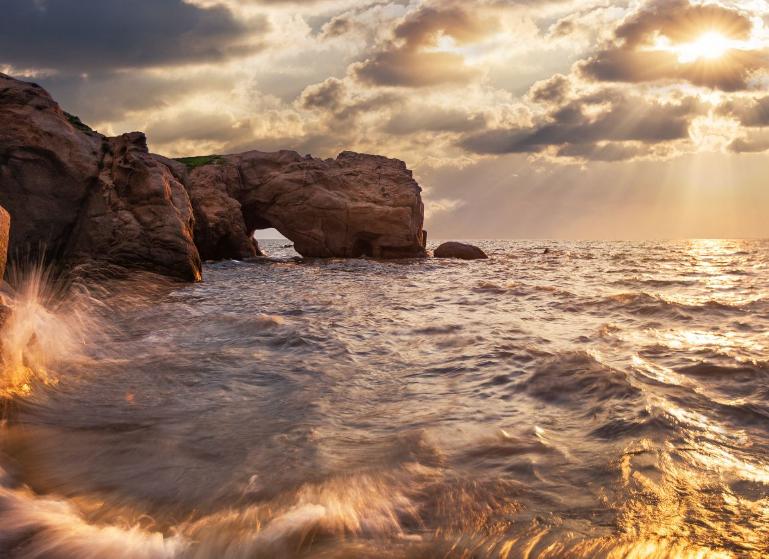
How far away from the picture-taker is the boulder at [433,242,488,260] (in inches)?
1342

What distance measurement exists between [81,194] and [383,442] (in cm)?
1338

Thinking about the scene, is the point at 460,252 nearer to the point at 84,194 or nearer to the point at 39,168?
the point at 84,194

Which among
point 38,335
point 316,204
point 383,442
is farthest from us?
point 316,204

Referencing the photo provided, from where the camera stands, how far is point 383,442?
142 inches

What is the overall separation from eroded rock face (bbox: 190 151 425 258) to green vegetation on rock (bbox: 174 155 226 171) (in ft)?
1.15

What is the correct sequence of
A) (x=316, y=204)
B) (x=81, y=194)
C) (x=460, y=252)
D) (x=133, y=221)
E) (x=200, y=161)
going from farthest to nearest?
(x=460, y=252) → (x=200, y=161) → (x=316, y=204) → (x=133, y=221) → (x=81, y=194)

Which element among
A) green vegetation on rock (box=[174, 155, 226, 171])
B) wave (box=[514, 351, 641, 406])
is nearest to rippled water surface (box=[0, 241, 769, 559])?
wave (box=[514, 351, 641, 406])

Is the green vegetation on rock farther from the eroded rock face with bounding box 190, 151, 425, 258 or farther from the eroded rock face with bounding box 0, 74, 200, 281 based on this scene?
Result: the eroded rock face with bounding box 0, 74, 200, 281

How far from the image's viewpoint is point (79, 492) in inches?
111

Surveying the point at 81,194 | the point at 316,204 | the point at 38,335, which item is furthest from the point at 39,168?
the point at 316,204

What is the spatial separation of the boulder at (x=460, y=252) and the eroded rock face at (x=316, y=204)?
12.0ft

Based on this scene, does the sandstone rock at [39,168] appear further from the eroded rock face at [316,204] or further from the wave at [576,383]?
the eroded rock face at [316,204]

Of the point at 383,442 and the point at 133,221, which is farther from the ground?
the point at 133,221

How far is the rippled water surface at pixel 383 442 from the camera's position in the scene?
241 centimetres
